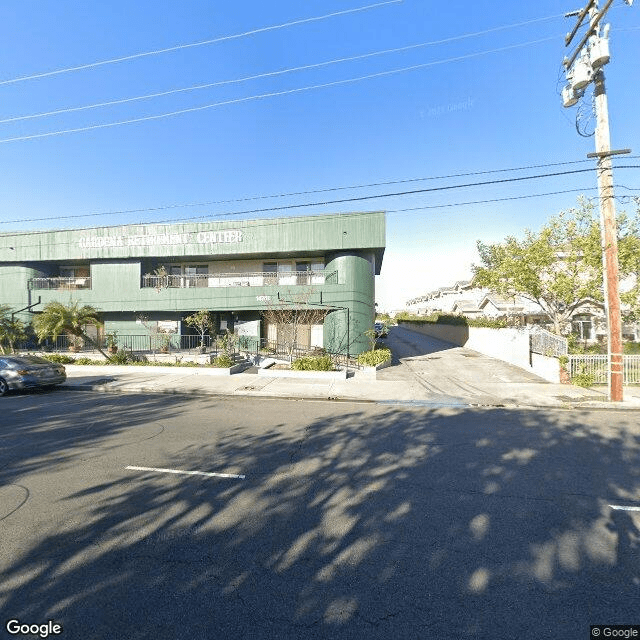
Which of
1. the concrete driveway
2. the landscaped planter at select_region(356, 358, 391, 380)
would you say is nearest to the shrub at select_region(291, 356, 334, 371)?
the landscaped planter at select_region(356, 358, 391, 380)

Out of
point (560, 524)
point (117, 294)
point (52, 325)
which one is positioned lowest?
point (560, 524)

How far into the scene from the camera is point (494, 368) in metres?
16.5

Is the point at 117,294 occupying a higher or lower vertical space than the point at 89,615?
higher

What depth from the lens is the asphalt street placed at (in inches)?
98.4

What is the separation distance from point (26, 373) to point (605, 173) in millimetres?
20333

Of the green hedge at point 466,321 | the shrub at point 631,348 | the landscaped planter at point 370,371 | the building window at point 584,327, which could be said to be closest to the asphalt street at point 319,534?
the landscaped planter at point 370,371

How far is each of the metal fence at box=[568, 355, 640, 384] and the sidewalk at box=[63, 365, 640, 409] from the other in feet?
2.48

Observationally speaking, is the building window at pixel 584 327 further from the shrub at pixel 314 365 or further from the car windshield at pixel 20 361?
the car windshield at pixel 20 361

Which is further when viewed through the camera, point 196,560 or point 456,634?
point 196,560

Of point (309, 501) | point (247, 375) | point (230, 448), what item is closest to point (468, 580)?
point (309, 501)

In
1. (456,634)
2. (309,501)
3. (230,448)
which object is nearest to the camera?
(456,634)

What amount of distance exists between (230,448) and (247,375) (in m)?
8.40

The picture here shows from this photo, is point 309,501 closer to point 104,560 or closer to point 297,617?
point 297,617

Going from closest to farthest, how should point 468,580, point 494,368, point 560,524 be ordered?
point 468,580
point 560,524
point 494,368
